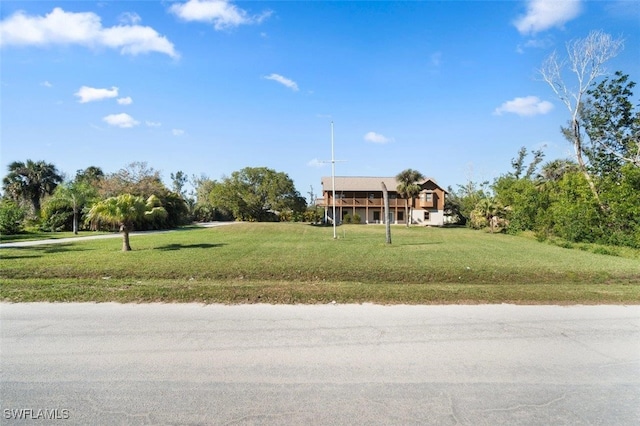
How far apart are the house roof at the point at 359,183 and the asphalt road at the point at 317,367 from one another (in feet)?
145

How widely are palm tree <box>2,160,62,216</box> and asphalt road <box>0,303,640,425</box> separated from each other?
→ 139 ft

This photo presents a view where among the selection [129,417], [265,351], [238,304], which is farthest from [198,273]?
[129,417]

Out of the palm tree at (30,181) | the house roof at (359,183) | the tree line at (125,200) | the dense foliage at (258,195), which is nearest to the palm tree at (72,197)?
the tree line at (125,200)

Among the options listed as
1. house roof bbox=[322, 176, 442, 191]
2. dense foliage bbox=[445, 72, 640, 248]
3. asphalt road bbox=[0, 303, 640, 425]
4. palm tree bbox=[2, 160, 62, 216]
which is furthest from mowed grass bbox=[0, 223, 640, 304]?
house roof bbox=[322, 176, 442, 191]

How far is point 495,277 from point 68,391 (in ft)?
34.3

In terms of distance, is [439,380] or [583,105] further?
[583,105]

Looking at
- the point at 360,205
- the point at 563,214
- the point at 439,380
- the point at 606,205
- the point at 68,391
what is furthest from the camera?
the point at 360,205

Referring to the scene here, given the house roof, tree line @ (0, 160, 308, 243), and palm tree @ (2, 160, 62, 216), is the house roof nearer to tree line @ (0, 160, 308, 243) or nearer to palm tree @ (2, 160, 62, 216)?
tree line @ (0, 160, 308, 243)

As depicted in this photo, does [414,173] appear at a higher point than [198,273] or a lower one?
higher

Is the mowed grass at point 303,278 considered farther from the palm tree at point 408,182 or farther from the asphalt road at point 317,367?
the palm tree at point 408,182

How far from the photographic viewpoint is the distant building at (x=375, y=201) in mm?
49438

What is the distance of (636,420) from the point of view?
9.68 ft

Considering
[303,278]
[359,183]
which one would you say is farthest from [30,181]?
[303,278]

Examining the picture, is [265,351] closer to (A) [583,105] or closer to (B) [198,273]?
(B) [198,273]
